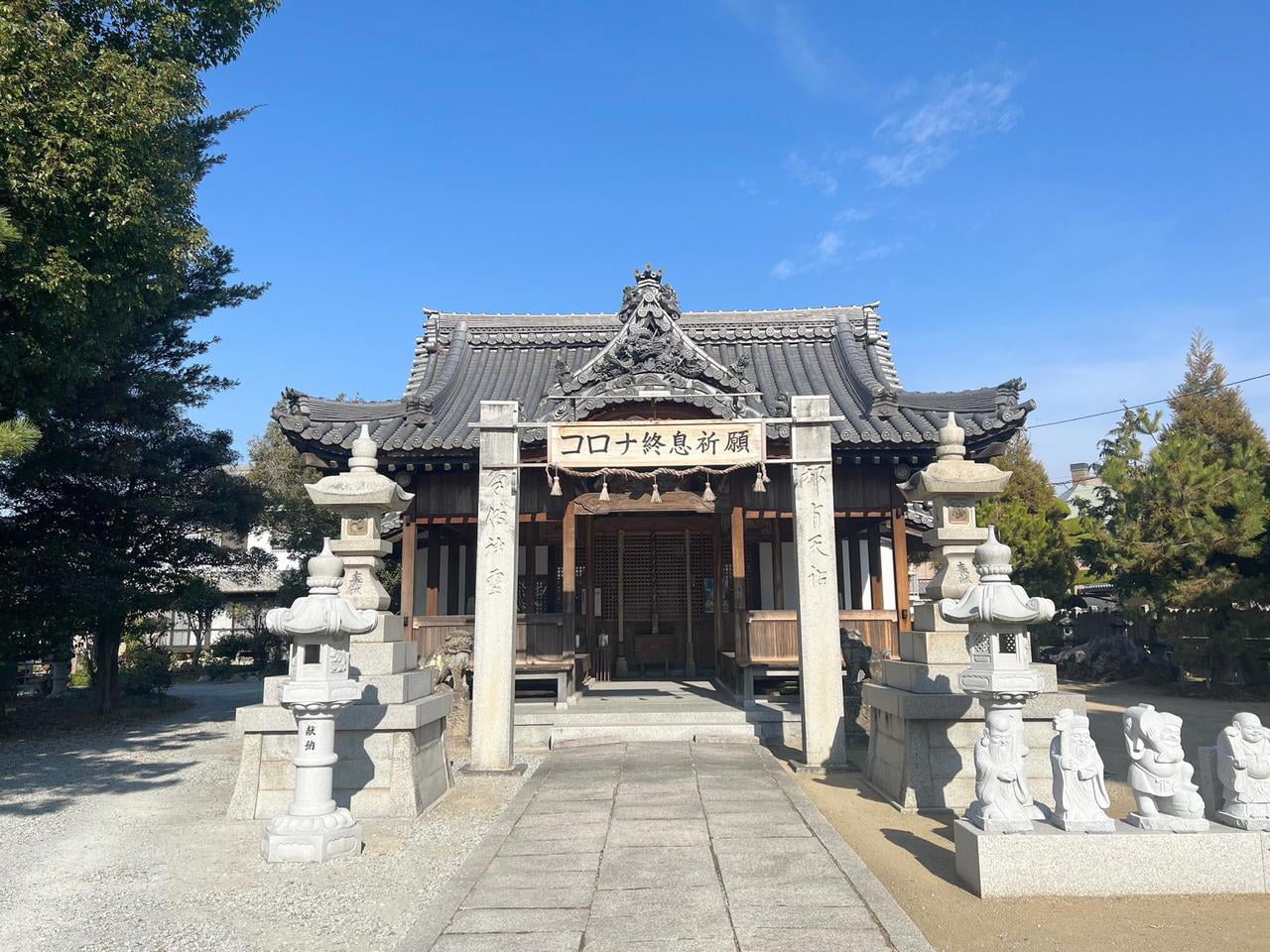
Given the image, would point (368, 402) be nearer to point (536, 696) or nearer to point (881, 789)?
point (536, 696)

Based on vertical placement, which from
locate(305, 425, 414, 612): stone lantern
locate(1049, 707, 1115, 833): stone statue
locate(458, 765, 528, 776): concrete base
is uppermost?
locate(305, 425, 414, 612): stone lantern

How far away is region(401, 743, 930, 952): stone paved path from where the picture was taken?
4484 mm

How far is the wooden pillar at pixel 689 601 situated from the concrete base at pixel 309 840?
10.6 meters

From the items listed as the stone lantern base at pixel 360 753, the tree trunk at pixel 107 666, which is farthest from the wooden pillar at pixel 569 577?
the tree trunk at pixel 107 666

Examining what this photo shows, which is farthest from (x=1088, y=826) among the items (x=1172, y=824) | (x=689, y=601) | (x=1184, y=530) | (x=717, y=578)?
(x=1184, y=530)

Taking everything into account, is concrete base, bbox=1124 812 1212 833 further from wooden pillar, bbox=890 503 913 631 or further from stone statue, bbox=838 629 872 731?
wooden pillar, bbox=890 503 913 631

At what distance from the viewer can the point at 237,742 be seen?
12234 millimetres

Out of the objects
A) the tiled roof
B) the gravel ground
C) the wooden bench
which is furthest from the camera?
the tiled roof

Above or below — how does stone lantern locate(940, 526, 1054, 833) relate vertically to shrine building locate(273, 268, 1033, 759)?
below

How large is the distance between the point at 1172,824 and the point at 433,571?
12541 millimetres

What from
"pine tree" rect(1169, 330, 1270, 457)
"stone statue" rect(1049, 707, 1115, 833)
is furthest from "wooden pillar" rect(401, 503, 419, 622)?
"pine tree" rect(1169, 330, 1270, 457)

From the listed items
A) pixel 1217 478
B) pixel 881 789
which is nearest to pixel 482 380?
pixel 881 789

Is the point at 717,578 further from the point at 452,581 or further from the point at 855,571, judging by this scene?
the point at 452,581

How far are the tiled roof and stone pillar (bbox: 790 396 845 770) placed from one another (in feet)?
3.06
